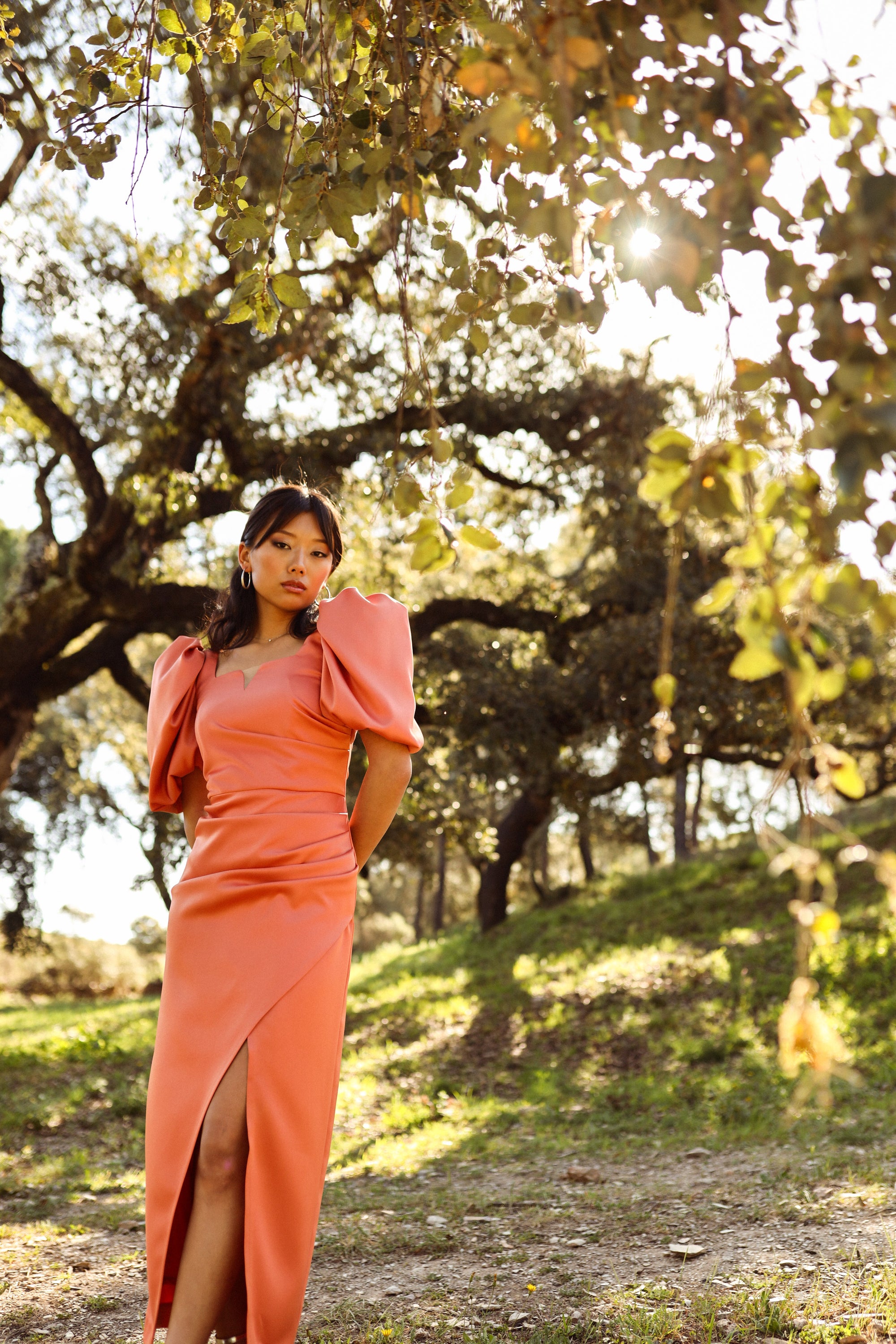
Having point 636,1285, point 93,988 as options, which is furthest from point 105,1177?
point 93,988

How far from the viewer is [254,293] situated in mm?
2223

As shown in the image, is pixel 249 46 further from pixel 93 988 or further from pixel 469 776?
pixel 93 988

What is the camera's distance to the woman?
2330 millimetres

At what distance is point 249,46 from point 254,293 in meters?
0.50

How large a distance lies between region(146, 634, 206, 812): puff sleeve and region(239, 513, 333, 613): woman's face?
0.27 metres

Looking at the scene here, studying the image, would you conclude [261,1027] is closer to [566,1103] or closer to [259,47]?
[259,47]

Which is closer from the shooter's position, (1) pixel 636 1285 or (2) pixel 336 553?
(2) pixel 336 553

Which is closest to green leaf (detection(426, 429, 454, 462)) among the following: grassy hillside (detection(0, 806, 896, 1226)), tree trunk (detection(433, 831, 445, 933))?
grassy hillside (detection(0, 806, 896, 1226))

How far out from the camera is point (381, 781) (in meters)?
2.65

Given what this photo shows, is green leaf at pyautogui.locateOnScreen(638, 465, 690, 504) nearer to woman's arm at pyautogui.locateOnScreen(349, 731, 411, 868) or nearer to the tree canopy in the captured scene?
the tree canopy

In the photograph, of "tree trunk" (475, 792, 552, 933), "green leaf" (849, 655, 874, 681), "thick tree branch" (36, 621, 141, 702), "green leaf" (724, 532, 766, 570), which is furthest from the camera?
"tree trunk" (475, 792, 552, 933)

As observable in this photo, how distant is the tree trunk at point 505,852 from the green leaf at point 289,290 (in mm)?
11012

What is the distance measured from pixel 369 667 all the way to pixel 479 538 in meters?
1.00

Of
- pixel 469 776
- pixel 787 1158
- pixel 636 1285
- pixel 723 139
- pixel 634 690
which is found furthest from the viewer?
pixel 469 776
